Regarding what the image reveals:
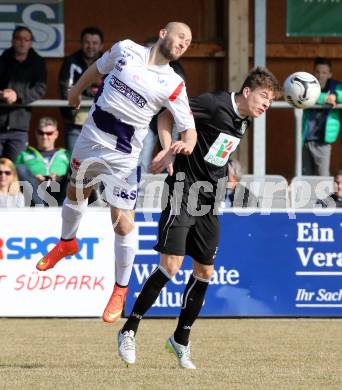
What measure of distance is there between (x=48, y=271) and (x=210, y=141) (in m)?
4.19

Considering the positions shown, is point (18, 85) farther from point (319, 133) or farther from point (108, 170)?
point (108, 170)

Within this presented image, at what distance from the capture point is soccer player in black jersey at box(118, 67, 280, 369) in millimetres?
7855

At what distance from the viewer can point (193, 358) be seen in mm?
8477

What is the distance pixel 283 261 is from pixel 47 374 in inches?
196

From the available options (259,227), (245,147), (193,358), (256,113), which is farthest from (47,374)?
(245,147)

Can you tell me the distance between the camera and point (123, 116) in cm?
786

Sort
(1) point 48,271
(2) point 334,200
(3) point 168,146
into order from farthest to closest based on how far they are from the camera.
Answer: (2) point 334,200
(1) point 48,271
(3) point 168,146

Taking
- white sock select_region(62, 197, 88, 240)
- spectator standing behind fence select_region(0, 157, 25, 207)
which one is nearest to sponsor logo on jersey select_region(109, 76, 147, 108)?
white sock select_region(62, 197, 88, 240)

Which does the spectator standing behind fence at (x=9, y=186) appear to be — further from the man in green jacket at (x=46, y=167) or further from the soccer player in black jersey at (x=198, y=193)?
the soccer player in black jersey at (x=198, y=193)

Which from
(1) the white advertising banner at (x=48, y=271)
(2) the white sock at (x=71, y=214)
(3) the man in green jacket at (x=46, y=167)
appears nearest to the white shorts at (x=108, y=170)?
(2) the white sock at (x=71, y=214)

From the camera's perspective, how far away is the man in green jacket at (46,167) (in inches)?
482

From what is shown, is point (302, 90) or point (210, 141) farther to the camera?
point (302, 90)

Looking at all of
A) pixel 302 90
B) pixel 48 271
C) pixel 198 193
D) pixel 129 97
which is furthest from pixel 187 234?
pixel 48 271

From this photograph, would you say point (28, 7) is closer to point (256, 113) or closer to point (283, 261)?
point (283, 261)
